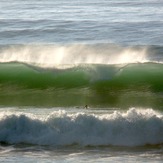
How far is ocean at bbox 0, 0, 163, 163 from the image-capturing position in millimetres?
13891

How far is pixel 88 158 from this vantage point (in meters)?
13.0

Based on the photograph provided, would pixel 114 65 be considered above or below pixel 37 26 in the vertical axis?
below

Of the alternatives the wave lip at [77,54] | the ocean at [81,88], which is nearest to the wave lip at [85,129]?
the ocean at [81,88]

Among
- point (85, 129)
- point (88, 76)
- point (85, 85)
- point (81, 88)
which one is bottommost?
point (85, 129)

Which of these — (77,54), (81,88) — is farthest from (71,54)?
(81,88)

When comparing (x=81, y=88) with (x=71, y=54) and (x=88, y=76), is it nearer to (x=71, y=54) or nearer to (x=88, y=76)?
(x=88, y=76)

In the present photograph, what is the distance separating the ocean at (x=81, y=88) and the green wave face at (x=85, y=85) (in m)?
0.02

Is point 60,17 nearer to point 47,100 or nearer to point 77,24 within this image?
point 77,24

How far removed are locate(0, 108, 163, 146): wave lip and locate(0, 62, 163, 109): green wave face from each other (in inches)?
88.2

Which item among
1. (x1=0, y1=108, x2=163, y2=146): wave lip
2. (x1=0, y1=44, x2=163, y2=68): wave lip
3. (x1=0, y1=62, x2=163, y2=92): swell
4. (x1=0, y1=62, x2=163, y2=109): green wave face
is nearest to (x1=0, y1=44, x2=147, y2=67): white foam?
(x1=0, y1=44, x2=163, y2=68): wave lip

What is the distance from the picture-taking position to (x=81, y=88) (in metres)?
18.5

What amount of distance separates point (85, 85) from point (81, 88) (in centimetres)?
20

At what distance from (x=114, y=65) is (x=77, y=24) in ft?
33.8

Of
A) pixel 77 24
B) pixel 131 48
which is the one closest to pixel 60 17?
pixel 77 24
